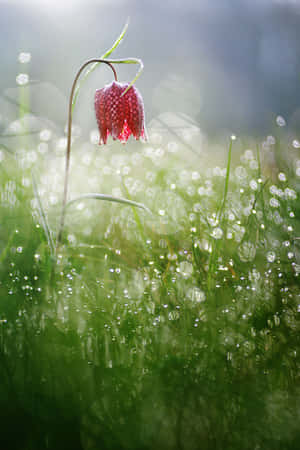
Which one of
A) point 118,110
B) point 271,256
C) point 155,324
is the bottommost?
point 155,324

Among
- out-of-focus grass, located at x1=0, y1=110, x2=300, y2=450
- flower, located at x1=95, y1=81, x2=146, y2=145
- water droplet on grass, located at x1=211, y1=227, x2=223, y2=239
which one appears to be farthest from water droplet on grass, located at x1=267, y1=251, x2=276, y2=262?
flower, located at x1=95, y1=81, x2=146, y2=145

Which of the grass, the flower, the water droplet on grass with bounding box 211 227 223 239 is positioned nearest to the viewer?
the grass

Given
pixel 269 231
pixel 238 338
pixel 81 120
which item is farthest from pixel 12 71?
pixel 238 338

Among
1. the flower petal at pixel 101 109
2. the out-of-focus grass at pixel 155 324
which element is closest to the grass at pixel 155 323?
the out-of-focus grass at pixel 155 324

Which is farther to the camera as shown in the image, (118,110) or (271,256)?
(118,110)

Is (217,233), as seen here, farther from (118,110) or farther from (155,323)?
(118,110)

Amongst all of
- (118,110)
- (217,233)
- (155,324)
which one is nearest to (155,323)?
(155,324)

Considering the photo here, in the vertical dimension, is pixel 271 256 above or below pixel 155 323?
above

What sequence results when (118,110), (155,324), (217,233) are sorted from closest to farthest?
(155,324)
(217,233)
(118,110)

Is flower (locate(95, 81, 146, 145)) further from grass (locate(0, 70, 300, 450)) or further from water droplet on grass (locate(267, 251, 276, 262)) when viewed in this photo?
water droplet on grass (locate(267, 251, 276, 262))
